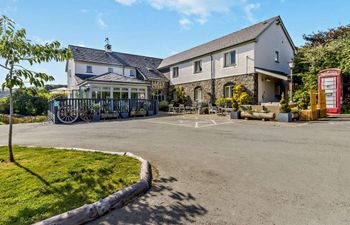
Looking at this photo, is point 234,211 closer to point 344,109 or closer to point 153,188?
point 153,188

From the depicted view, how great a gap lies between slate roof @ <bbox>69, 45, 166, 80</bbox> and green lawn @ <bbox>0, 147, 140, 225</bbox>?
2275 centimetres

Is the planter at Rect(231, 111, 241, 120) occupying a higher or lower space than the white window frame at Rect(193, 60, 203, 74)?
lower

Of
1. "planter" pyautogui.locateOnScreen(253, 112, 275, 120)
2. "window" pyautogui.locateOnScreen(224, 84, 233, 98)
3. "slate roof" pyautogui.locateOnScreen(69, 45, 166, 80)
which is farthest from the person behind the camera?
"slate roof" pyautogui.locateOnScreen(69, 45, 166, 80)

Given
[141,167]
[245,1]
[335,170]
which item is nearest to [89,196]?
[141,167]

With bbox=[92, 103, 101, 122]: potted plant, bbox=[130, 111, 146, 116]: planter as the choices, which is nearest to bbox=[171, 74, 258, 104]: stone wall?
bbox=[130, 111, 146, 116]: planter

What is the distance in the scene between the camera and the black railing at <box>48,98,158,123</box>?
15.1 meters

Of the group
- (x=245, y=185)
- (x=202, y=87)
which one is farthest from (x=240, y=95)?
(x=245, y=185)

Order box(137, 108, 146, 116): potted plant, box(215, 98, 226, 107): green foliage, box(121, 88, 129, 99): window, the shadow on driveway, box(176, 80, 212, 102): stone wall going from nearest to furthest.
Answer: the shadow on driveway → box(137, 108, 146, 116): potted plant → box(215, 98, 226, 107): green foliage → box(121, 88, 129, 99): window → box(176, 80, 212, 102): stone wall

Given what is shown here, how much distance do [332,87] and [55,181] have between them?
17.9 meters

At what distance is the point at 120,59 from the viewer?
29.8 metres

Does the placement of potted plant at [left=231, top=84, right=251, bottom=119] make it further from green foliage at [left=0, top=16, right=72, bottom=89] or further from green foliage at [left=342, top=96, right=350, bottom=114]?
green foliage at [left=0, top=16, right=72, bottom=89]

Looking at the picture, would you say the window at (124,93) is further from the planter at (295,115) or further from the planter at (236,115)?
the planter at (295,115)

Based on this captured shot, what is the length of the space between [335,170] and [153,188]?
380 centimetres

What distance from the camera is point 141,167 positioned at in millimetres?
4613
